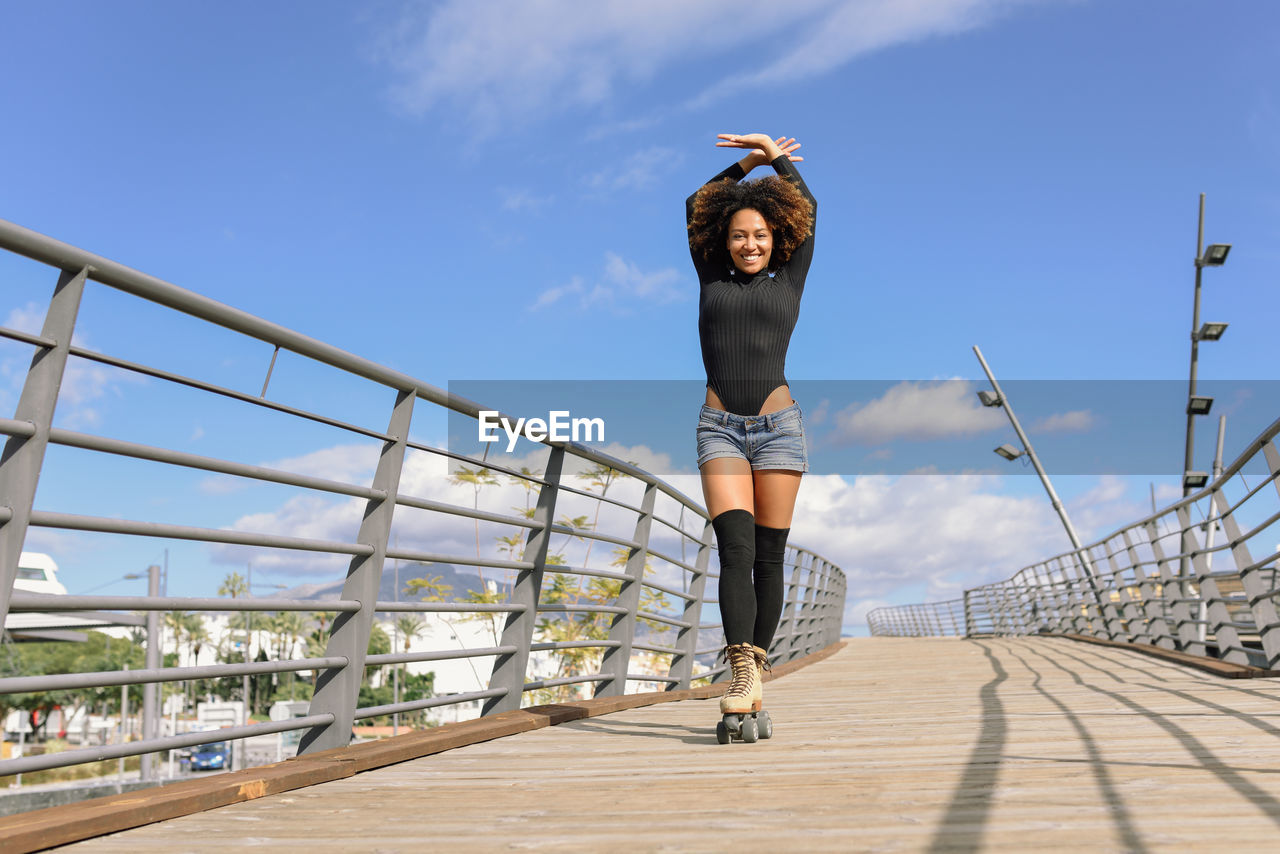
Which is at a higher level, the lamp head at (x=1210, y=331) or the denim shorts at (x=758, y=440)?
the lamp head at (x=1210, y=331)

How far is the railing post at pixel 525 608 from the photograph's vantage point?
4.42 metres

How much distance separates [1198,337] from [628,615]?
1261cm

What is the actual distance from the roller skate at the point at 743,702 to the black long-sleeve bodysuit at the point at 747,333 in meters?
0.86

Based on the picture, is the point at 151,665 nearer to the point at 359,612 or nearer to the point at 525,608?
the point at 525,608

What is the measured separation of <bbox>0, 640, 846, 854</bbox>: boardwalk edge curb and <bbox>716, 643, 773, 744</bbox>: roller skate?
0.85m

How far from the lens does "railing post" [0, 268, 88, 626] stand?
208 cm

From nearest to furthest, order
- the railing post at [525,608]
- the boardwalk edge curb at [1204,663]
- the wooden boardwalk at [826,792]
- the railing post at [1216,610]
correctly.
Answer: the wooden boardwalk at [826,792], the railing post at [525,608], the boardwalk edge curb at [1204,663], the railing post at [1216,610]

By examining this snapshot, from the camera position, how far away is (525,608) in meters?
4.45

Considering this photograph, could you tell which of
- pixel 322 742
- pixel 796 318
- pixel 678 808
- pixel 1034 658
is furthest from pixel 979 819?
pixel 1034 658

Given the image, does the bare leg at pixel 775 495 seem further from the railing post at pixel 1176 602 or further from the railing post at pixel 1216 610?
the railing post at pixel 1176 602

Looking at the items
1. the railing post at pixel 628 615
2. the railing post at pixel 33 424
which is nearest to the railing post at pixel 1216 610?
the railing post at pixel 628 615

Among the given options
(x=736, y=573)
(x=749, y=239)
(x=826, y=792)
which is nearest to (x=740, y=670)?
(x=736, y=573)

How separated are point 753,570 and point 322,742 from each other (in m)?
1.70

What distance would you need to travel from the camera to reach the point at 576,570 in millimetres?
4797
